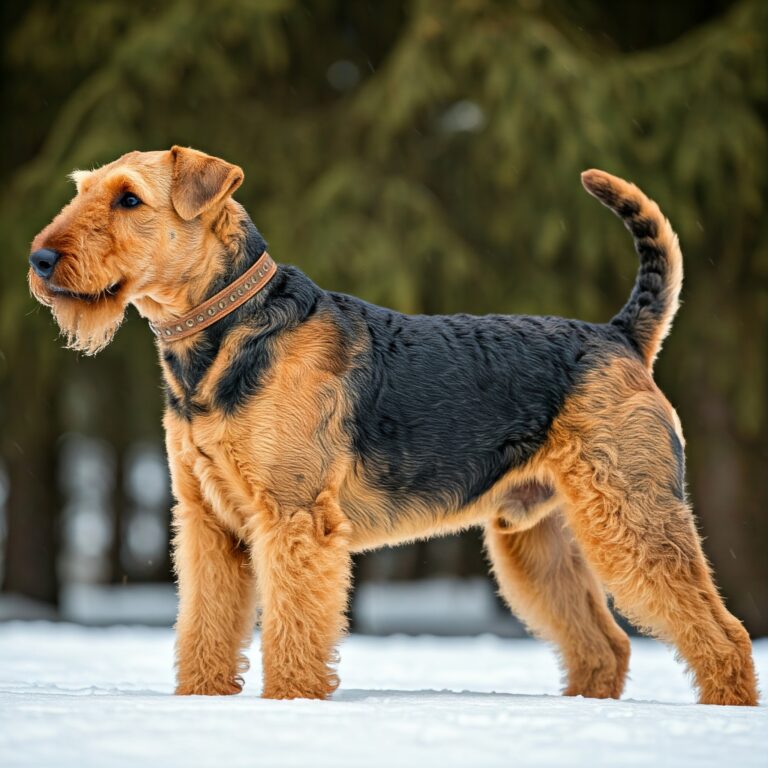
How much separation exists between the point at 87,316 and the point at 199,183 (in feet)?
2.26

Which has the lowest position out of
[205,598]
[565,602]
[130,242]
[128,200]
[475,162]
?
[565,602]

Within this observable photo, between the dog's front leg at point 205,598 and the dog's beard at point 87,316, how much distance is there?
0.68 meters

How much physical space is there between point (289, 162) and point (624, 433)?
20.5 ft

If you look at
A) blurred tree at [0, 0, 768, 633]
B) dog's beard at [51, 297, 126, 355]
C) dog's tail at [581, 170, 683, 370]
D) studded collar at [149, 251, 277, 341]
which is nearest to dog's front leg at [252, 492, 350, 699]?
studded collar at [149, 251, 277, 341]

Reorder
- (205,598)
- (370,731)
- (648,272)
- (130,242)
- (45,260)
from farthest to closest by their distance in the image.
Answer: (648,272) < (205,598) < (130,242) < (45,260) < (370,731)

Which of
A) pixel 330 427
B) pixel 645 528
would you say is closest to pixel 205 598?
pixel 330 427

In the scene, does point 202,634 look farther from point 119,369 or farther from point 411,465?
point 119,369

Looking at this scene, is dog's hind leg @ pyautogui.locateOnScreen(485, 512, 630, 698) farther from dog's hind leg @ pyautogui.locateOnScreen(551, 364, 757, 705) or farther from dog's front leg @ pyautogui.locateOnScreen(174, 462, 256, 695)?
dog's front leg @ pyautogui.locateOnScreen(174, 462, 256, 695)

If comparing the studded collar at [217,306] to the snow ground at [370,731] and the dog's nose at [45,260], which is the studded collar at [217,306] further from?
the snow ground at [370,731]

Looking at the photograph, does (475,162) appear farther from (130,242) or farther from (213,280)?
(130,242)

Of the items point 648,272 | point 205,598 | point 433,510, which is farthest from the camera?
point 648,272

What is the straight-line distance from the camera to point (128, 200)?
165 inches

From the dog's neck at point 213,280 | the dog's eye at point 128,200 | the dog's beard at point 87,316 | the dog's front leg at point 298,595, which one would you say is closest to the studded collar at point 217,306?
the dog's neck at point 213,280

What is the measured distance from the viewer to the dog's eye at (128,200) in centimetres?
418
